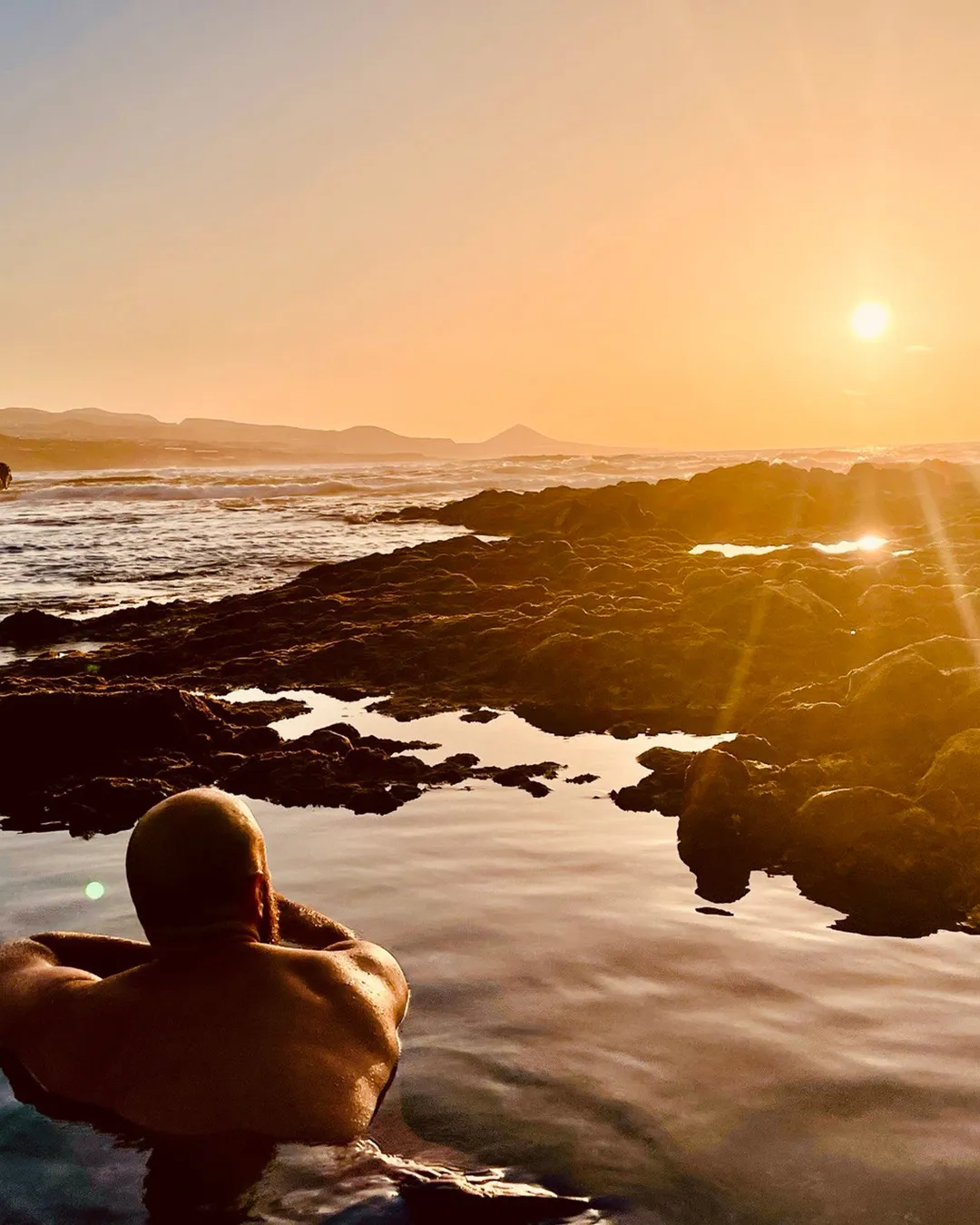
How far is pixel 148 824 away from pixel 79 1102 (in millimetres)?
981

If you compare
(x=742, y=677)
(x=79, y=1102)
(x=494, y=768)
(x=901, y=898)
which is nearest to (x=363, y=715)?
(x=494, y=768)

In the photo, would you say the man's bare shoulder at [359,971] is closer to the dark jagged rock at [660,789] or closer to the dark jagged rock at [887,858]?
the dark jagged rock at [887,858]

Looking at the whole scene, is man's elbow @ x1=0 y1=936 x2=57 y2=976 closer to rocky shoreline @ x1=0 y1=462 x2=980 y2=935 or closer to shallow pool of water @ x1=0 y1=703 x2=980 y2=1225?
shallow pool of water @ x1=0 y1=703 x2=980 y2=1225

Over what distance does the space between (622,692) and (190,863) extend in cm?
705

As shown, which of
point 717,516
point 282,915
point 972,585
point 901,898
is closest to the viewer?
point 282,915

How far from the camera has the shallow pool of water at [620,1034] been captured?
10.6 feet

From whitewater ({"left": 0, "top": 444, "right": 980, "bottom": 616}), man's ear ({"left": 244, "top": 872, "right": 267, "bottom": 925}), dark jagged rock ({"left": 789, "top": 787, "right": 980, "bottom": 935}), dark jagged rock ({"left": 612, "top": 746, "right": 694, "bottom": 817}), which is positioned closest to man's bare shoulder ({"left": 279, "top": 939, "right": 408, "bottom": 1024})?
man's ear ({"left": 244, "top": 872, "right": 267, "bottom": 925})

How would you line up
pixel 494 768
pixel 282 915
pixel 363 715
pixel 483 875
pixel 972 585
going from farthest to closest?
pixel 972 585 < pixel 363 715 < pixel 494 768 < pixel 483 875 < pixel 282 915

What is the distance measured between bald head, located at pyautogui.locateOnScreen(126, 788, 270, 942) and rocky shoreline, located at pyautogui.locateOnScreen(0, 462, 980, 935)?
9.78ft

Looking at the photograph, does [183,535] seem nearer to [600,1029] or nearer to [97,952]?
[97,952]

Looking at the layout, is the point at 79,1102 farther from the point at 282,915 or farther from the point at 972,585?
the point at 972,585

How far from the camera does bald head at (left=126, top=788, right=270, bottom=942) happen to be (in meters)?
3.40

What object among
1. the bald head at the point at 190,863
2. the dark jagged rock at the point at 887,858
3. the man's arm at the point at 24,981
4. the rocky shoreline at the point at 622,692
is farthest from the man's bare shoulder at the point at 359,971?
the dark jagged rock at the point at 887,858

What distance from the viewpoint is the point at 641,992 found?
449 centimetres
